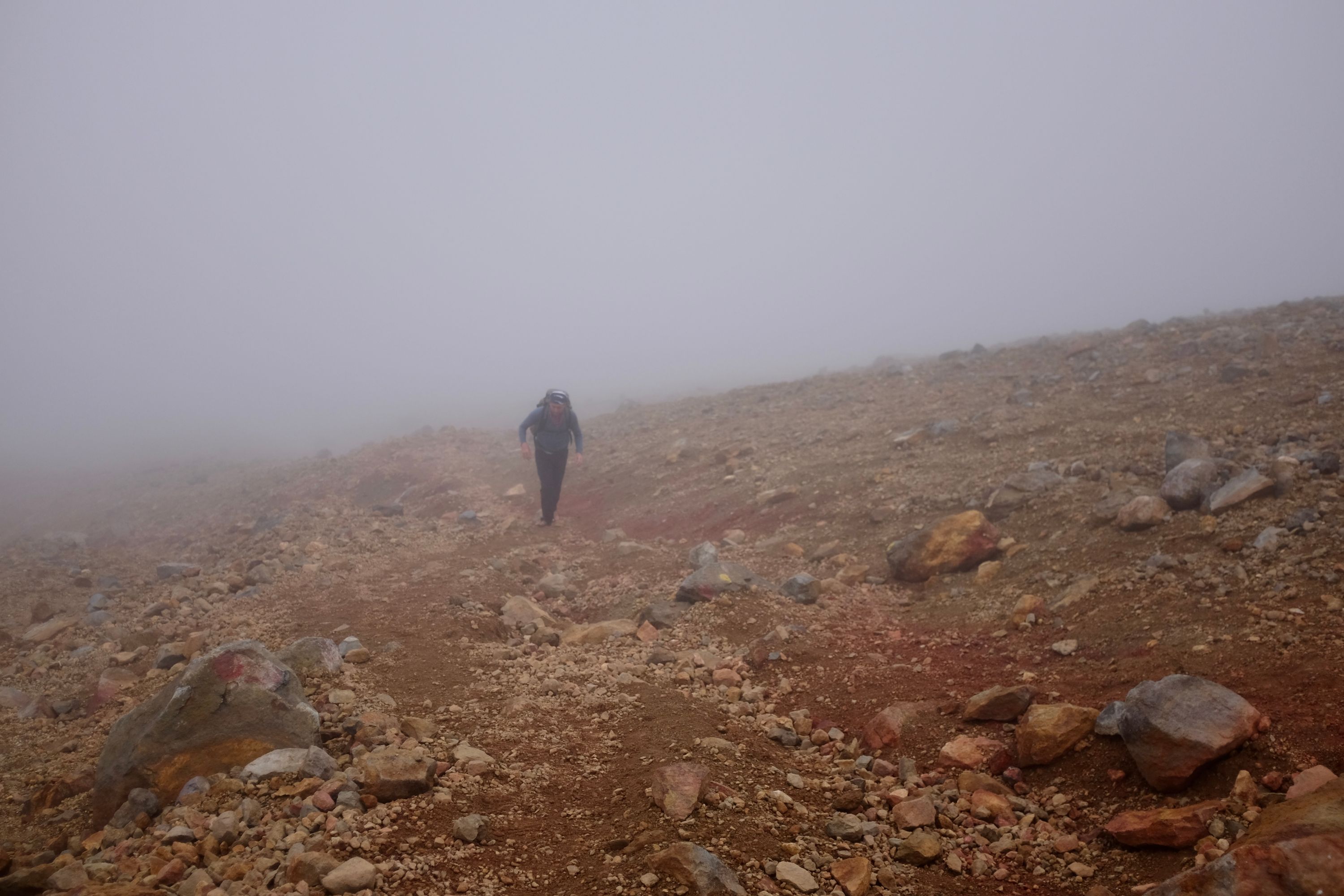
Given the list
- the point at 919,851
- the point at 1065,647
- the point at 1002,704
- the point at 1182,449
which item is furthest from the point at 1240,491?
the point at 919,851

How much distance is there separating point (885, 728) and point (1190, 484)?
4.66 meters

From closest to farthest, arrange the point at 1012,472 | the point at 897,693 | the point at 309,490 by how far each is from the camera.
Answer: the point at 897,693 < the point at 1012,472 < the point at 309,490

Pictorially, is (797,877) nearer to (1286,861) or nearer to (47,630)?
(1286,861)

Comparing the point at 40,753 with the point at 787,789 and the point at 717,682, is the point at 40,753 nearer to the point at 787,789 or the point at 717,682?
the point at 717,682

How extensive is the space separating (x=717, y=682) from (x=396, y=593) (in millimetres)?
4704

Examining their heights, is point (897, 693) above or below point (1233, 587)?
below

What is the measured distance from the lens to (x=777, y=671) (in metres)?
6.10

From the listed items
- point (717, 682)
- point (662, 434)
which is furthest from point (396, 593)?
point (662, 434)

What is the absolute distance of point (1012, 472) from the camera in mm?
9609

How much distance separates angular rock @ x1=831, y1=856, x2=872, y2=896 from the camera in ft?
10.6

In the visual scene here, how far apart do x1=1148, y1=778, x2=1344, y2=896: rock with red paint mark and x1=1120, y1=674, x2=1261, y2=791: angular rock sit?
916 millimetres

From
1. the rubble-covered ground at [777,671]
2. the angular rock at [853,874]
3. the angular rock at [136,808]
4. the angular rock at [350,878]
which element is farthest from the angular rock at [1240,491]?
the angular rock at [136,808]

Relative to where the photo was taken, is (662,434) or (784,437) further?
(662,434)

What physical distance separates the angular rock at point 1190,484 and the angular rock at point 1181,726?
3.78m
